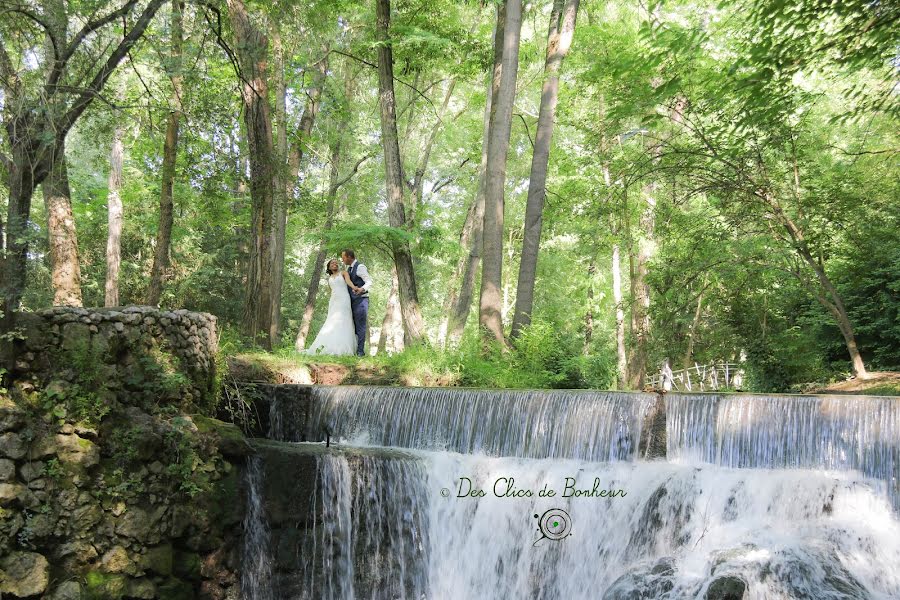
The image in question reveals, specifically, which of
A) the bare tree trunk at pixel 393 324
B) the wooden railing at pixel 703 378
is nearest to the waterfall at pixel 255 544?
the wooden railing at pixel 703 378

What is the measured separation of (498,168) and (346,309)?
381 cm

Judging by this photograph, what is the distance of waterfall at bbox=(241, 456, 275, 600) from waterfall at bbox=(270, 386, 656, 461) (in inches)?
63.7

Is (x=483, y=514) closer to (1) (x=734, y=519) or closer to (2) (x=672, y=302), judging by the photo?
(1) (x=734, y=519)

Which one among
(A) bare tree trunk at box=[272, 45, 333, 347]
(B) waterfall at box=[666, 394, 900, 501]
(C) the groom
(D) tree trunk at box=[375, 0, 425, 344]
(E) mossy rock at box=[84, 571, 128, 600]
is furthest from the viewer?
(A) bare tree trunk at box=[272, 45, 333, 347]

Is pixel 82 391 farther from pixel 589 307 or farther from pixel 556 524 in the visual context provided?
pixel 589 307

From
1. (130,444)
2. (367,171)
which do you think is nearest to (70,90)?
(130,444)

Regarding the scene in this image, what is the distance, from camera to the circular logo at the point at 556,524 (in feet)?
23.0

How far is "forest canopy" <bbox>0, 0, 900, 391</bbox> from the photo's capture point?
8.55 meters

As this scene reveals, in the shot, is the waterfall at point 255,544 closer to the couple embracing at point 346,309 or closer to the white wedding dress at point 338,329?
the couple embracing at point 346,309

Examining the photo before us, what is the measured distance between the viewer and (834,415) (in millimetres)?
6723

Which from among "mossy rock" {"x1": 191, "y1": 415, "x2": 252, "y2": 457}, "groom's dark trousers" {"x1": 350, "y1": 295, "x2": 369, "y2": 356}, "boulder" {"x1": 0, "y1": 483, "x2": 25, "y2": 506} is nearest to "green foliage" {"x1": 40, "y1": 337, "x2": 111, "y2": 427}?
"boulder" {"x1": 0, "y1": 483, "x2": 25, "y2": 506}

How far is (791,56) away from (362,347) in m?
8.03

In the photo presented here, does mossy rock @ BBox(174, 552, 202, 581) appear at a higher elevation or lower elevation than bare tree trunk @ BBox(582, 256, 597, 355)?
lower

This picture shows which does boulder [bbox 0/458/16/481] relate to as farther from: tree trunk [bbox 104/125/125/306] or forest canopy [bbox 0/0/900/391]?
tree trunk [bbox 104/125/125/306]
